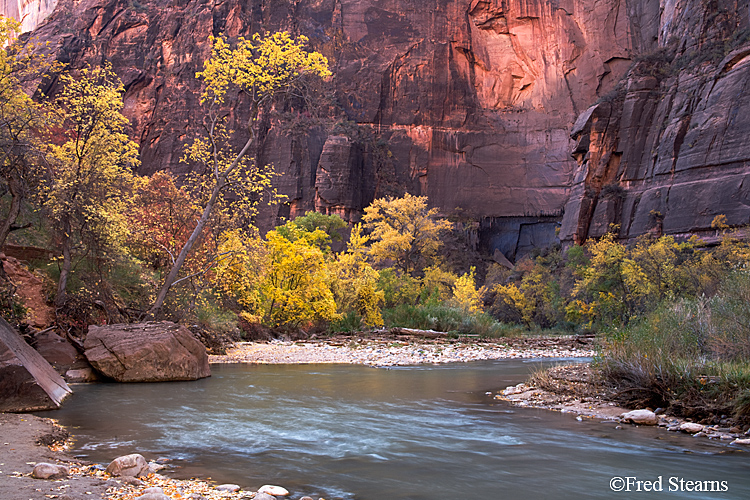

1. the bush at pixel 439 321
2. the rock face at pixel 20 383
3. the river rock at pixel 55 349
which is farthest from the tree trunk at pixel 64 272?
the bush at pixel 439 321

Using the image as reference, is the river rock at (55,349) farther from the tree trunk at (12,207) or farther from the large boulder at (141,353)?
the tree trunk at (12,207)

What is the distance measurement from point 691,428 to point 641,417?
2.36 ft

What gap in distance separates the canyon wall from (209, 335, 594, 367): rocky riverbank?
4651 cm

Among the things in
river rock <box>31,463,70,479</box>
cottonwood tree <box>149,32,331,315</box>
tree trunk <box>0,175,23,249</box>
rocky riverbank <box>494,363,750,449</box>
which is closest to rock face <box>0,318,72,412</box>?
tree trunk <box>0,175,23,249</box>

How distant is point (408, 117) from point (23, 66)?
223 ft

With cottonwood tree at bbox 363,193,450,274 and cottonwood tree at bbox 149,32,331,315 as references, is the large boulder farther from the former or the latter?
cottonwood tree at bbox 363,193,450,274

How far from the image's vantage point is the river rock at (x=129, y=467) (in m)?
5.30

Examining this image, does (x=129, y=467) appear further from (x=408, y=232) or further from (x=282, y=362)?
(x=408, y=232)

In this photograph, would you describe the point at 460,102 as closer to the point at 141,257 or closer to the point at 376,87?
the point at 376,87

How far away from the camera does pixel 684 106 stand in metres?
51.8

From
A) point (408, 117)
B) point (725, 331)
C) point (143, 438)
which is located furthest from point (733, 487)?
point (408, 117)

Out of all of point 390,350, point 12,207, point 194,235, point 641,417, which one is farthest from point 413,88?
point 641,417

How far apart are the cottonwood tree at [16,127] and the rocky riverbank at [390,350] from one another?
6.76m
